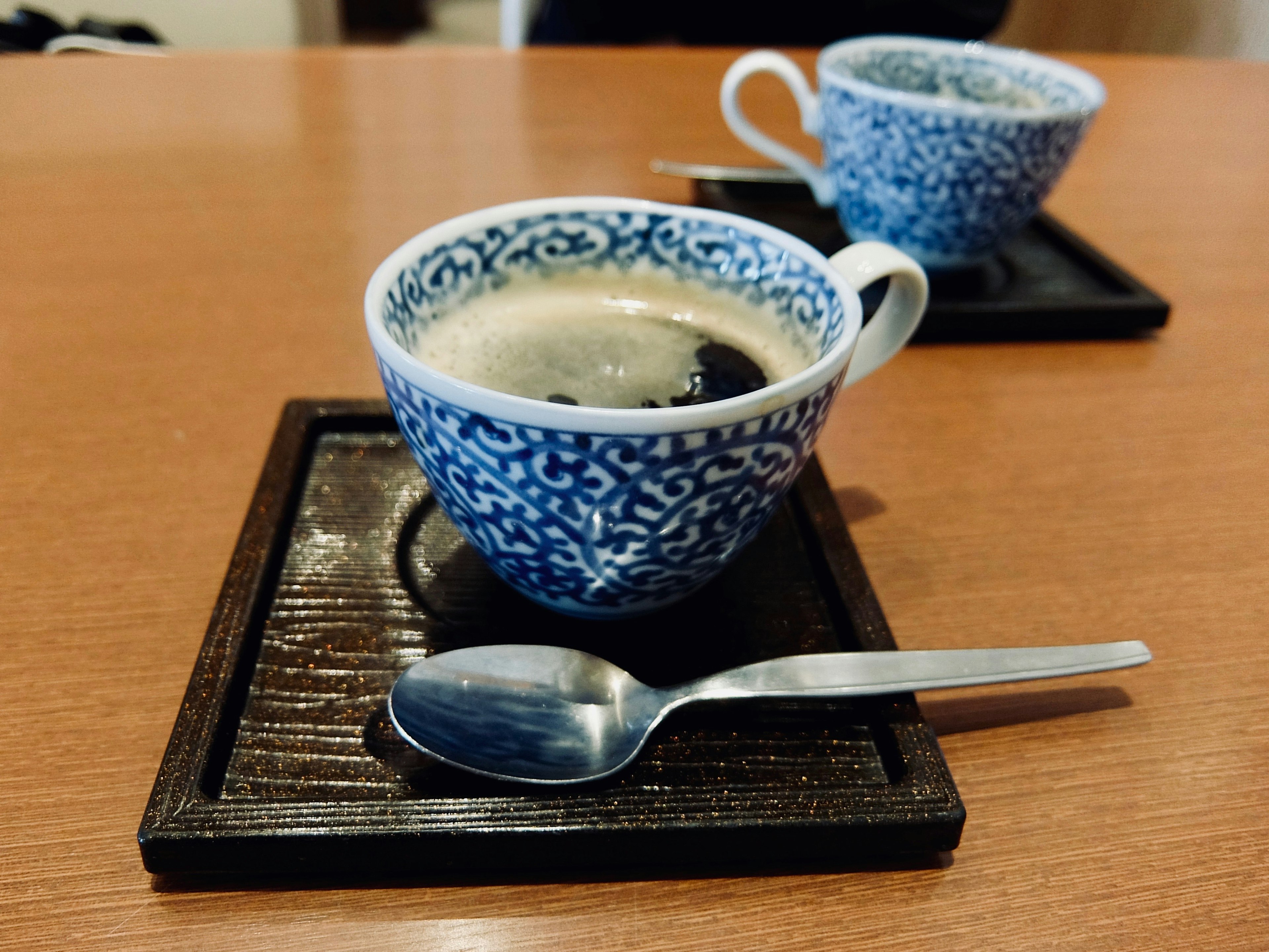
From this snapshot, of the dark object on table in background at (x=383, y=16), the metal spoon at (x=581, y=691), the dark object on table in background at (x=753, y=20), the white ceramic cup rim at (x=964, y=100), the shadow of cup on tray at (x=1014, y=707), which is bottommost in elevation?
the dark object on table in background at (x=383, y=16)

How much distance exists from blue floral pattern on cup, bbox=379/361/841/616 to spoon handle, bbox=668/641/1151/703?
5 centimetres

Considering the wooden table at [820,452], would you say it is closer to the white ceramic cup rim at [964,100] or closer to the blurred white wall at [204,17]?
the white ceramic cup rim at [964,100]

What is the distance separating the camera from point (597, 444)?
1.09ft

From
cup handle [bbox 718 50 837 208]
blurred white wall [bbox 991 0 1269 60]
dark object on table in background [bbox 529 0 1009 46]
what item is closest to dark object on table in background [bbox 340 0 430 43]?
dark object on table in background [bbox 529 0 1009 46]

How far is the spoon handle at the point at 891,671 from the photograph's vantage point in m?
0.38

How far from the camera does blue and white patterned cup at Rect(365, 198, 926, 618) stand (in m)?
0.34

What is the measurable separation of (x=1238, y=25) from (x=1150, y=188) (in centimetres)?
212

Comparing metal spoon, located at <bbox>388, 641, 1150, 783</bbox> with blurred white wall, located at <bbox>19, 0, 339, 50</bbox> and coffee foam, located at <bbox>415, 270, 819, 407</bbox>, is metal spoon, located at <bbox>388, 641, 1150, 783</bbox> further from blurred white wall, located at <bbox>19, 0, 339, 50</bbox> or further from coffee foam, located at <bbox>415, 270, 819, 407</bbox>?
blurred white wall, located at <bbox>19, 0, 339, 50</bbox>

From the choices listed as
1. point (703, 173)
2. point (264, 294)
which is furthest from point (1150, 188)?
point (264, 294)

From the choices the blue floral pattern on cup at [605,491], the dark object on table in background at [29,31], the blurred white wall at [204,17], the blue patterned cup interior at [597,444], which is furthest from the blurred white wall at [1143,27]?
the blue floral pattern on cup at [605,491]

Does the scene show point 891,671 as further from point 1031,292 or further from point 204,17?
point 204,17

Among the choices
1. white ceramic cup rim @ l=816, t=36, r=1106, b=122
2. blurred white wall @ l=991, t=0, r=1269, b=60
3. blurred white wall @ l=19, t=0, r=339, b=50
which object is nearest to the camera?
white ceramic cup rim @ l=816, t=36, r=1106, b=122

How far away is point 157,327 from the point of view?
0.71 metres

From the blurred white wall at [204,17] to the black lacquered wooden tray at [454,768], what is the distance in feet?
6.96
